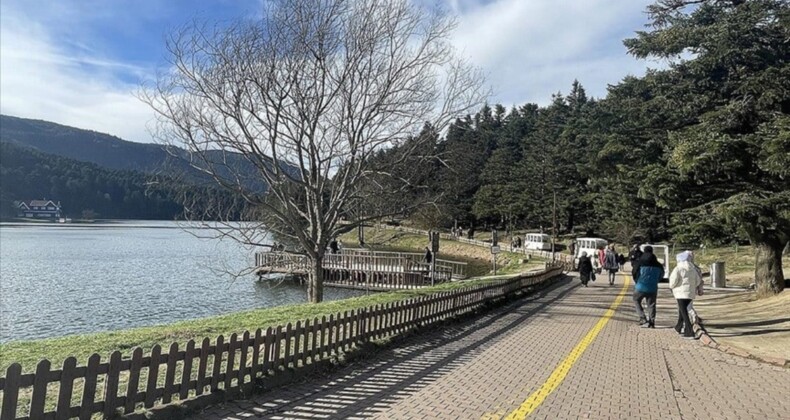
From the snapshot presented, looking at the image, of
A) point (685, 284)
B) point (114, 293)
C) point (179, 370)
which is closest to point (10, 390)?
point (179, 370)

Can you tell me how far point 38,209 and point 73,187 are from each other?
11.7m

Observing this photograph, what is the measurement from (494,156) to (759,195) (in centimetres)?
6930

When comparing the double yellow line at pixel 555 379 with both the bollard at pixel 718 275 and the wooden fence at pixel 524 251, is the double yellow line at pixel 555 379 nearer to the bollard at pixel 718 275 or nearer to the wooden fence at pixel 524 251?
the bollard at pixel 718 275

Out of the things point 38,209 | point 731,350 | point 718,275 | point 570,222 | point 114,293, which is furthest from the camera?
point 38,209

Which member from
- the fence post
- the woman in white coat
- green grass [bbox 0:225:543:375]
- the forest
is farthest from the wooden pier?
the fence post

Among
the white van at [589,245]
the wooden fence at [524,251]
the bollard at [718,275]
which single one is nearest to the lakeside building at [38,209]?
the wooden fence at [524,251]

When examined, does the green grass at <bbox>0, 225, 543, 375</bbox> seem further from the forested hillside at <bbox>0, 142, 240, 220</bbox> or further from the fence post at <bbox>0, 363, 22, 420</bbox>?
the forested hillside at <bbox>0, 142, 240, 220</bbox>

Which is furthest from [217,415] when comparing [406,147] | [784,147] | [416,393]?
[406,147]

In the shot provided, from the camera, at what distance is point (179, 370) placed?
720 centimetres

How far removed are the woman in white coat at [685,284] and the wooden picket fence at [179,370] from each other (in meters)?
5.58

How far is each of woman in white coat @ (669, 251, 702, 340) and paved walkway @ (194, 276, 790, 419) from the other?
18.8 inches

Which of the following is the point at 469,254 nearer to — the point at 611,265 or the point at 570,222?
the point at 570,222

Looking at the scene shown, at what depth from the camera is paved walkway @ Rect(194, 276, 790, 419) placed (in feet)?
21.0

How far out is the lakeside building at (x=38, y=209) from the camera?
150250 mm
